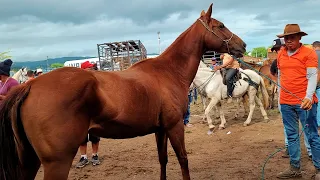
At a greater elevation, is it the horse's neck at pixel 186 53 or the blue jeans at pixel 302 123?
the horse's neck at pixel 186 53

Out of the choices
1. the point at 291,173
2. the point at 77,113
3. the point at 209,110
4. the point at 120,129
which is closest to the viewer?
the point at 77,113

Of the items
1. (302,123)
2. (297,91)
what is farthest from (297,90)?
(302,123)

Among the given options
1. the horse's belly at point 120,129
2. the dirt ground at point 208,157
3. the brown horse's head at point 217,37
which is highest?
the brown horse's head at point 217,37

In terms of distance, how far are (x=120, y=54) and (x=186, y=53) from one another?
1764cm

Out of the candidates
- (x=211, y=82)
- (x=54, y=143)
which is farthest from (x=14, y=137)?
(x=211, y=82)

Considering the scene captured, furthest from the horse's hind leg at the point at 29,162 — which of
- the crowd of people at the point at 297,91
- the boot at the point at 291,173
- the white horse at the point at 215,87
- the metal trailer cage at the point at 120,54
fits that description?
the metal trailer cage at the point at 120,54

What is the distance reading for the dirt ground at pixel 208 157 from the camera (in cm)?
525

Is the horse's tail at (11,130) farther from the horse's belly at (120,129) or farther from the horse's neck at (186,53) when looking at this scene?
the horse's neck at (186,53)

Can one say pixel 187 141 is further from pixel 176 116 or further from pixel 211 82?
pixel 176 116

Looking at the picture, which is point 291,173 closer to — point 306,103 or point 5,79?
point 306,103

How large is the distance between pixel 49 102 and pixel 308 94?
10.6 feet

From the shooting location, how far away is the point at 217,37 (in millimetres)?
4555

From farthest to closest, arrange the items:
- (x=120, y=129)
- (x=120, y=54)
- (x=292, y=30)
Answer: (x=120, y=54)
(x=292, y=30)
(x=120, y=129)

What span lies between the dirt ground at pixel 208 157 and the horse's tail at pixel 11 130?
251cm
